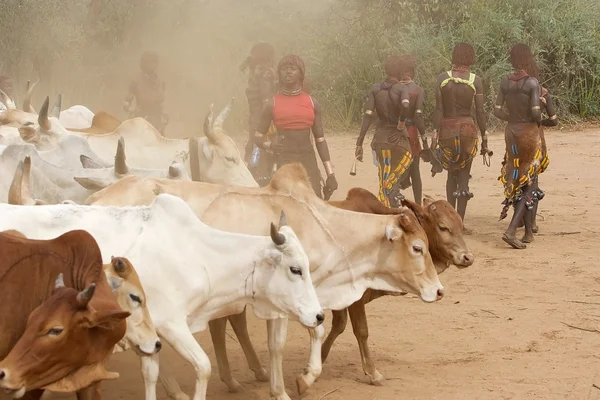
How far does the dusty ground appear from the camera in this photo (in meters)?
6.59

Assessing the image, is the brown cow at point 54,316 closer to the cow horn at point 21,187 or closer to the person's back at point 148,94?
the cow horn at point 21,187

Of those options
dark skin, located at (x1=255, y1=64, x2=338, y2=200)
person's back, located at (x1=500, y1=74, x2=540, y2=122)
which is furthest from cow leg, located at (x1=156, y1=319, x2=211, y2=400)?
person's back, located at (x1=500, y1=74, x2=540, y2=122)

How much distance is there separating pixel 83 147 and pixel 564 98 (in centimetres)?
1112

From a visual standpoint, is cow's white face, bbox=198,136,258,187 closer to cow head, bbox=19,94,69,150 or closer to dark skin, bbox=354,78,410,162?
cow head, bbox=19,94,69,150

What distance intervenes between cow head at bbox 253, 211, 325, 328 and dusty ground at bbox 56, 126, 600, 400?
3.12 ft

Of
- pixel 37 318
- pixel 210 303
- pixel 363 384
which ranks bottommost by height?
pixel 363 384

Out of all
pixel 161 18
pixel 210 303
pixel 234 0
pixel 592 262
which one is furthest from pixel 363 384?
pixel 234 0

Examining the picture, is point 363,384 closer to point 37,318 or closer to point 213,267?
point 213,267

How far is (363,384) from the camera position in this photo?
22.1ft

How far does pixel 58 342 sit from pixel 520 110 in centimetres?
688

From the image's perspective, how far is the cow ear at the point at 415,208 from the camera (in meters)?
7.15

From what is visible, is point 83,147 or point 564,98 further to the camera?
point 564,98

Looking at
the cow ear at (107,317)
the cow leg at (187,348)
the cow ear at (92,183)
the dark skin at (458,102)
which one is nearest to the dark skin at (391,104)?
the dark skin at (458,102)

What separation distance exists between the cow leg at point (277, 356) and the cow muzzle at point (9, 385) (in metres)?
2.23
